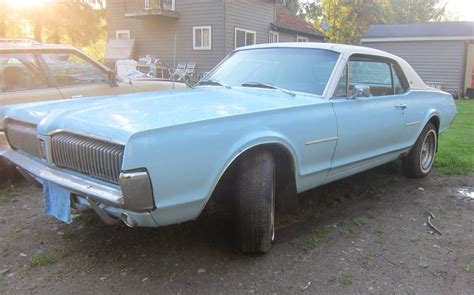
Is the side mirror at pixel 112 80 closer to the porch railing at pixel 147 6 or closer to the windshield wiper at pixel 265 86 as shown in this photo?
the windshield wiper at pixel 265 86

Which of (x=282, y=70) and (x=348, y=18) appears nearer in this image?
(x=282, y=70)

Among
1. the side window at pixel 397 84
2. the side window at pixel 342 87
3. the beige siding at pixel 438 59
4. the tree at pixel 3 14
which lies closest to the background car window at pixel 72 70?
the side window at pixel 342 87

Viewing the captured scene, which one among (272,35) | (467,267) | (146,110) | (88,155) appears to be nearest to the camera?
(88,155)

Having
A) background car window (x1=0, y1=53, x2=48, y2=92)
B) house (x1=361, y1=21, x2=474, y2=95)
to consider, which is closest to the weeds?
background car window (x1=0, y1=53, x2=48, y2=92)

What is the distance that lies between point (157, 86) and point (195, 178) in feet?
14.2

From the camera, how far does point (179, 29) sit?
19938mm

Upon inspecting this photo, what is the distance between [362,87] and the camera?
4254mm

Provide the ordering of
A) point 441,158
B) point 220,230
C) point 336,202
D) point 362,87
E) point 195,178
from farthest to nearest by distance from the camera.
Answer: point 441,158 < point 336,202 < point 362,87 < point 220,230 < point 195,178

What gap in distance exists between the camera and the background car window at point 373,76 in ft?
14.6

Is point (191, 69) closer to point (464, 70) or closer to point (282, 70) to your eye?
point (464, 70)

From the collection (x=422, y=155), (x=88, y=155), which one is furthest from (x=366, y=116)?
(x=88, y=155)

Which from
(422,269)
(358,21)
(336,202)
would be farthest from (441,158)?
(358,21)

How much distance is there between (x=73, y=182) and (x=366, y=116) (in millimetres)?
2710

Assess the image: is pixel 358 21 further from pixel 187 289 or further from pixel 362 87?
pixel 187 289
